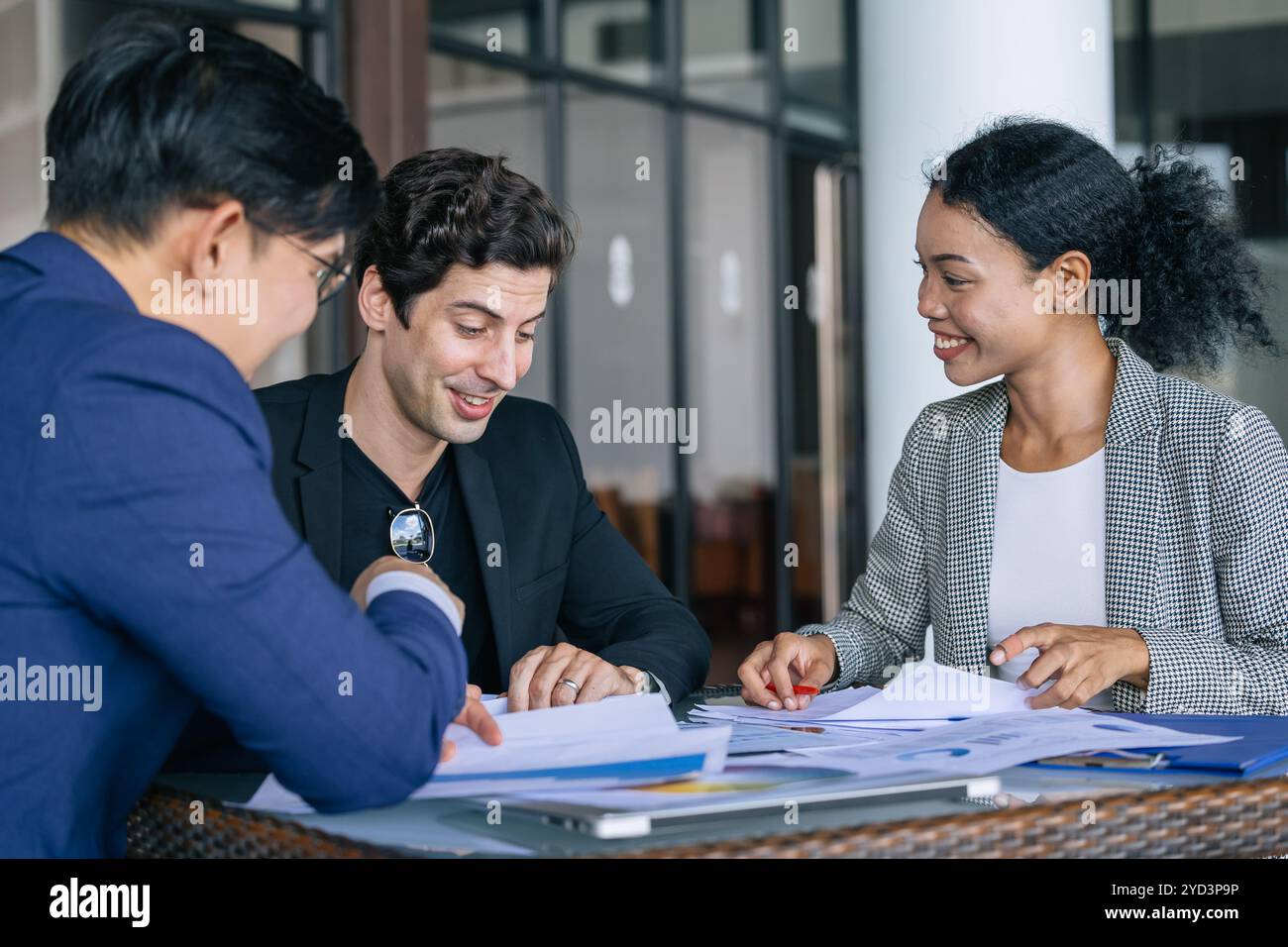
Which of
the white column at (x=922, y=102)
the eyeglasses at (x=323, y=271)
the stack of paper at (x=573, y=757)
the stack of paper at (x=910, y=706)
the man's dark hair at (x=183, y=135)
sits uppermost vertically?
the white column at (x=922, y=102)

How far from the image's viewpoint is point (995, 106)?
4.02 m

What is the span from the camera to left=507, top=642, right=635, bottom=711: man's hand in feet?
5.43

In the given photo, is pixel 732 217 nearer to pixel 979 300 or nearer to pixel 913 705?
pixel 979 300

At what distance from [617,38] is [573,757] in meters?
6.21

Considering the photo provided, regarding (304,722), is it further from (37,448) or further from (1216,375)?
(1216,375)

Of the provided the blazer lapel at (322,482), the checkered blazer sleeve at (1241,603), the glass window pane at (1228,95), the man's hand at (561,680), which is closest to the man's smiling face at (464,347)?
Answer: the blazer lapel at (322,482)

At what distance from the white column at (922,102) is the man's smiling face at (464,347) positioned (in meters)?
2.08

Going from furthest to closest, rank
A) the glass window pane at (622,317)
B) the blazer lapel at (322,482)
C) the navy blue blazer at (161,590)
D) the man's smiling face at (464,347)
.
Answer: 1. the glass window pane at (622,317)
2. the man's smiling face at (464,347)
3. the blazer lapel at (322,482)
4. the navy blue blazer at (161,590)

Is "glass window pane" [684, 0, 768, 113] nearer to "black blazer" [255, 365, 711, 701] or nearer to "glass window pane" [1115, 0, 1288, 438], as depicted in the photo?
"glass window pane" [1115, 0, 1288, 438]

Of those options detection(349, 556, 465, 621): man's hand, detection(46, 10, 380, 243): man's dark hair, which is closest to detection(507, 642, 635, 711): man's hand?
detection(349, 556, 465, 621): man's hand

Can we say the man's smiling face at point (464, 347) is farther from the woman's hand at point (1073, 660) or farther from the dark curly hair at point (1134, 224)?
the woman's hand at point (1073, 660)

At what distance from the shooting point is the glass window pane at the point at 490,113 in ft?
18.2
